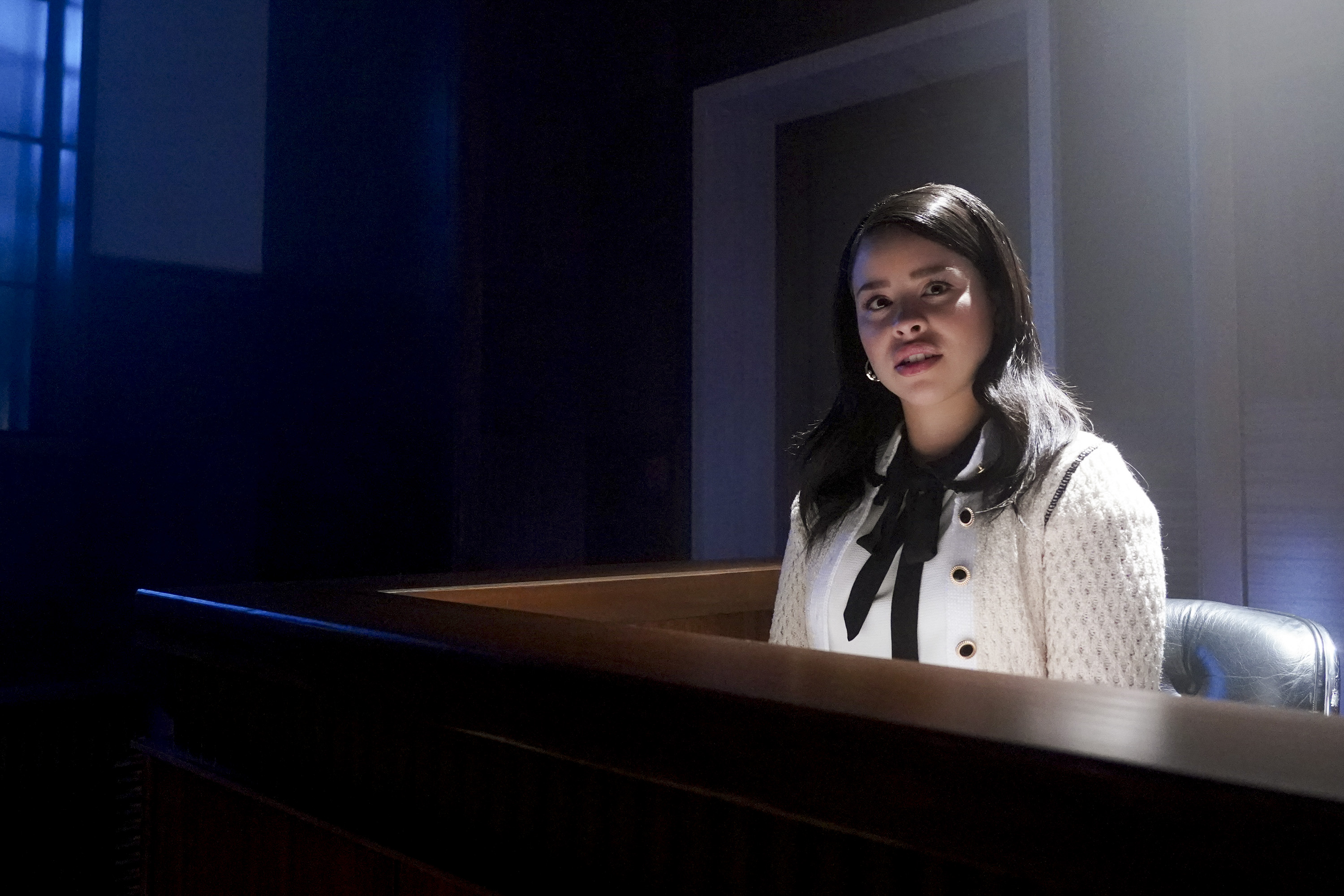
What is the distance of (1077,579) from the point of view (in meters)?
1.29

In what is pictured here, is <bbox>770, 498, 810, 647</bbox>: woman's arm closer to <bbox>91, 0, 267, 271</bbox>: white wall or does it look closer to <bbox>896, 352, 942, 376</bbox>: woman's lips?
<bbox>896, 352, 942, 376</bbox>: woman's lips

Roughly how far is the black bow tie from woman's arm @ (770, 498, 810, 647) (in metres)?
0.18

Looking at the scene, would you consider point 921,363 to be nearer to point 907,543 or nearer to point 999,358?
point 999,358

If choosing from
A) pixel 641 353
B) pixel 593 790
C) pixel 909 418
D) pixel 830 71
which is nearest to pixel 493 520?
pixel 641 353

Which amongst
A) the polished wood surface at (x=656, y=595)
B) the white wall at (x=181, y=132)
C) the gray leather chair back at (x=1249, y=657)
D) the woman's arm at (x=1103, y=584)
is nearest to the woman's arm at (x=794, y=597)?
the polished wood surface at (x=656, y=595)

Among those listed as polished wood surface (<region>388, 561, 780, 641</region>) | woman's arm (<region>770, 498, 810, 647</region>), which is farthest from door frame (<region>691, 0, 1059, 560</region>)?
woman's arm (<region>770, 498, 810, 647</region>)

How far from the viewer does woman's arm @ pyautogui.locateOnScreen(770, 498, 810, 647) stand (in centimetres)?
164

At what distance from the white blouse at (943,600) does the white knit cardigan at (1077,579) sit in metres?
0.02

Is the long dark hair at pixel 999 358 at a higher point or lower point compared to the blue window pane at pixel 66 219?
lower

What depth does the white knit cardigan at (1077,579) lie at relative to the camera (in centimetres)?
127

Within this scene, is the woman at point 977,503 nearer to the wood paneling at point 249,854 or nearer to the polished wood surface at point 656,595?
the polished wood surface at point 656,595

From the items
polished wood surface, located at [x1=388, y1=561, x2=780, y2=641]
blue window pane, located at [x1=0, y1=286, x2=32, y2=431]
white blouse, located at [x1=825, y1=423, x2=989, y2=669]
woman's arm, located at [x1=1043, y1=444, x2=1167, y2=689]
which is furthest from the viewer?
blue window pane, located at [x1=0, y1=286, x2=32, y2=431]

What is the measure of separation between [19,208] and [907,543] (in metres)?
3.60

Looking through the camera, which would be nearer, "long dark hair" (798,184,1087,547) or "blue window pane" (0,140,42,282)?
"long dark hair" (798,184,1087,547)
